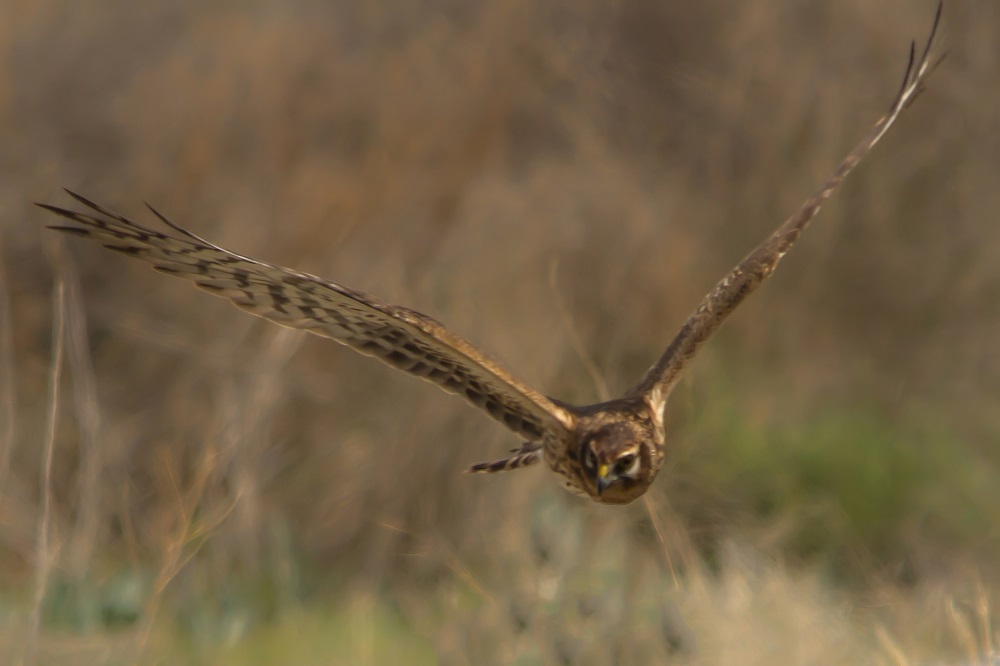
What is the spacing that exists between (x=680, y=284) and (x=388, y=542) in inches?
111

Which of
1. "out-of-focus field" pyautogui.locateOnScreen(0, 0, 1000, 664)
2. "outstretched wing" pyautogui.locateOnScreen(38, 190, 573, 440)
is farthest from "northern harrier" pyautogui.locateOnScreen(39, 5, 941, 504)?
"out-of-focus field" pyautogui.locateOnScreen(0, 0, 1000, 664)

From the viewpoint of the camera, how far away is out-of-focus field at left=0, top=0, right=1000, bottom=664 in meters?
5.20

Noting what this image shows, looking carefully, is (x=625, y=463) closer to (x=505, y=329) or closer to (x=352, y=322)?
(x=352, y=322)

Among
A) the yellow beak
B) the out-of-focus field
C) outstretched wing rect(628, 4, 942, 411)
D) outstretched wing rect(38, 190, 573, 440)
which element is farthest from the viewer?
the out-of-focus field

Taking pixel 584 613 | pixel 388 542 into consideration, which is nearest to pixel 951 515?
pixel 388 542

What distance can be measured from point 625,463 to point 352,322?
90 centimetres

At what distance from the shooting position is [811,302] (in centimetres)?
950

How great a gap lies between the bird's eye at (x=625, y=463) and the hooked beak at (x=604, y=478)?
0.08 feet

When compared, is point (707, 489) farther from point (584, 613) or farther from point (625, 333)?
point (584, 613)

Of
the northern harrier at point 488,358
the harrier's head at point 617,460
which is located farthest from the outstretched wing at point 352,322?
the harrier's head at point 617,460

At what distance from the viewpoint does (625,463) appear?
3488mm

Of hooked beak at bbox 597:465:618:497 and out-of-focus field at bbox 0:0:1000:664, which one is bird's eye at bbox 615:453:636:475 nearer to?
hooked beak at bbox 597:465:618:497

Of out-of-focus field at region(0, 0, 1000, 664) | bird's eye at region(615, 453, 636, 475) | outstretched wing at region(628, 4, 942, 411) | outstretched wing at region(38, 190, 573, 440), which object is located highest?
outstretched wing at region(628, 4, 942, 411)

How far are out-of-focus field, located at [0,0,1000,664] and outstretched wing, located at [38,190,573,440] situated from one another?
22.8 inches
